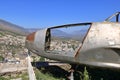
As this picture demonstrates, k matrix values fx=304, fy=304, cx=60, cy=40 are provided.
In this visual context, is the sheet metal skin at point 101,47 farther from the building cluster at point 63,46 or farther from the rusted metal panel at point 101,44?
the building cluster at point 63,46

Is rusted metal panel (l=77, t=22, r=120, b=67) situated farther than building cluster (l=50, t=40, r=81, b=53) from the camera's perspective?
No

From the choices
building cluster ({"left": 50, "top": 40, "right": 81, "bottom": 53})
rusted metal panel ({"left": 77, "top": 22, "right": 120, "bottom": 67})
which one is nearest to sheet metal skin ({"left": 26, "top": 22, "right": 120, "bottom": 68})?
rusted metal panel ({"left": 77, "top": 22, "right": 120, "bottom": 67})

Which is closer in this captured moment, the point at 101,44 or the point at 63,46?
the point at 101,44

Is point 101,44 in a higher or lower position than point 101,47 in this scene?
higher

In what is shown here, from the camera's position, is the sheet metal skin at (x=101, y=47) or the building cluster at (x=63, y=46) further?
A: the building cluster at (x=63, y=46)

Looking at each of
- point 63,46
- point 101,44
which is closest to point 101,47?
point 101,44

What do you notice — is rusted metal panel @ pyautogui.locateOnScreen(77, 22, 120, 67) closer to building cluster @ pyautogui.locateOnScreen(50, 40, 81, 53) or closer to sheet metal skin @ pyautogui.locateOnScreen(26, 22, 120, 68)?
sheet metal skin @ pyautogui.locateOnScreen(26, 22, 120, 68)

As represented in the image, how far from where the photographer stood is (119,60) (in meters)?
10.0

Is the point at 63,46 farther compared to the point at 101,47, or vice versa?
the point at 63,46

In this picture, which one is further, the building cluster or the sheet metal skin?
the building cluster

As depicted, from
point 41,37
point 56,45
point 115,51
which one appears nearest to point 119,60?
point 115,51

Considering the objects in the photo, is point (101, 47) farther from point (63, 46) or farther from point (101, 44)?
point (63, 46)

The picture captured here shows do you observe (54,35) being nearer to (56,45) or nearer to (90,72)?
(56,45)

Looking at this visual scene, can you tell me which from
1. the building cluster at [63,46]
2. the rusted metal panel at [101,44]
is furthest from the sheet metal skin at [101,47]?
the building cluster at [63,46]
